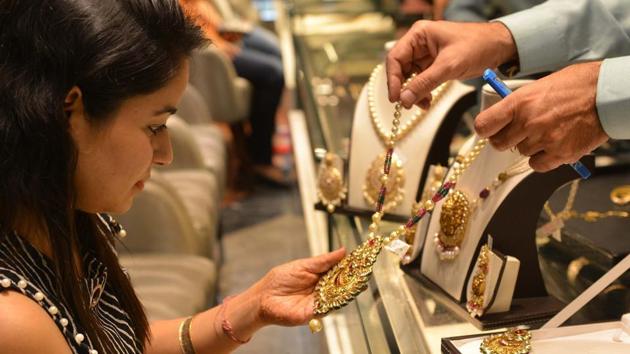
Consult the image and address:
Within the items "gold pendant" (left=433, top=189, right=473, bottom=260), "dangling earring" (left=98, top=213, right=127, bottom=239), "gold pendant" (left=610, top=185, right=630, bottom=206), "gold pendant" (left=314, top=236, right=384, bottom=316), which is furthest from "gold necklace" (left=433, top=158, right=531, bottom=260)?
"dangling earring" (left=98, top=213, right=127, bottom=239)

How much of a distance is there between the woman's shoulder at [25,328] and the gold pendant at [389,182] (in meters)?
0.58

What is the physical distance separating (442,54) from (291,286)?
1.16 ft

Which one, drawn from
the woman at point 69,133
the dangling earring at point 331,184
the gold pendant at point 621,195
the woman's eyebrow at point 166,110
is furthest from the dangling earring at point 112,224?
the gold pendant at point 621,195

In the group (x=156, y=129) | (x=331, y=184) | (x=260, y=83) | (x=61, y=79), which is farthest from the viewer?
(x=260, y=83)

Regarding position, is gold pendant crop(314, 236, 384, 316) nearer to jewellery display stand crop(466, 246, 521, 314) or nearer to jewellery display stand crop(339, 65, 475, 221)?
jewellery display stand crop(466, 246, 521, 314)

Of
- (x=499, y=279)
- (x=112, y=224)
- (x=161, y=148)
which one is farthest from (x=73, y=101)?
(x=499, y=279)

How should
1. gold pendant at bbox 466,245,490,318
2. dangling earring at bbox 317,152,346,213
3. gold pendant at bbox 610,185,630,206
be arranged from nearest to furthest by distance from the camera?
gold pendant at bbox 466,245,490,318 < gold pendant at bbox 610,185,630,206 < dangling earring at bbox 317,152,346,213

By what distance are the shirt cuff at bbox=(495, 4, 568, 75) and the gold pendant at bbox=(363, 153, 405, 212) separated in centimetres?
27

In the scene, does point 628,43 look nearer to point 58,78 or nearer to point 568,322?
point 568,322

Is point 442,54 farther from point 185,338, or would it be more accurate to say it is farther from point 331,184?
point 185,338

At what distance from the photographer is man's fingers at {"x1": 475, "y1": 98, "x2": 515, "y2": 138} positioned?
2.42 feet

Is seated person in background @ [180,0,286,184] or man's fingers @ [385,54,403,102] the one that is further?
seated person in background @ [180,0,286,184]

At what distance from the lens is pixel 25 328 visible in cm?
72

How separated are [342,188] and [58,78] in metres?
0.68
